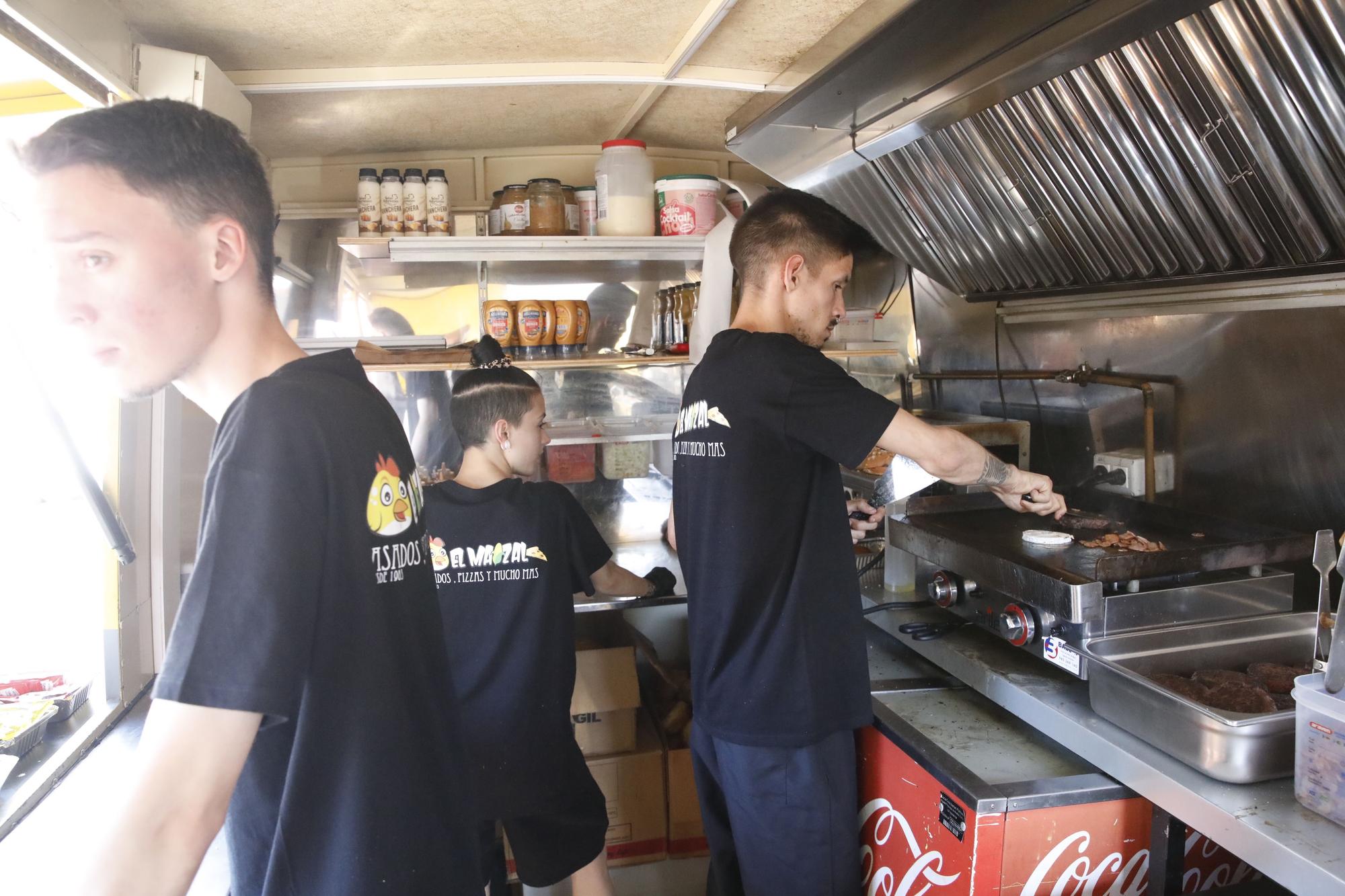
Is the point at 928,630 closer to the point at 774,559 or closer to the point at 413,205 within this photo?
the point at 774,559

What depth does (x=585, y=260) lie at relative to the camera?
10.6 feet

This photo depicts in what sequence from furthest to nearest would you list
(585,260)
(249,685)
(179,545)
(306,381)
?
(585,260)
(179,545)
(306,381)
(249,685)

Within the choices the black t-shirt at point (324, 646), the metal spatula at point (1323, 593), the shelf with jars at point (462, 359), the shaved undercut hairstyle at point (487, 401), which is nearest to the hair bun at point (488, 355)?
the shelf with jars at point (462, 359)

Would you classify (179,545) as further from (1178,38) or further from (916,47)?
(1178,38)

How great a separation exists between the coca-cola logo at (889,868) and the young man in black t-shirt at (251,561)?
1011 millimetres

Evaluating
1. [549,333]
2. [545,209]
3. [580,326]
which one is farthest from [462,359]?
[545,209]

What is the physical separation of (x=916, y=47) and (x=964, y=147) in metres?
0.43

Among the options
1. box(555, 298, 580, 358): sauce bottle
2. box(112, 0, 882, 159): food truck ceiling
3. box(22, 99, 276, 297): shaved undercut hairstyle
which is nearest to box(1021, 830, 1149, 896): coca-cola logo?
box(22, 99, 276, 297): shaved undercut hairstyle

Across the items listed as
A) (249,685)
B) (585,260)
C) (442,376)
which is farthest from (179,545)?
(249,685)

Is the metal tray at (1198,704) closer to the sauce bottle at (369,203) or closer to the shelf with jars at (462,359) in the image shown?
the shelf with jars at (462,359)

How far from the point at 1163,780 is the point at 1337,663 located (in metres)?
0.31

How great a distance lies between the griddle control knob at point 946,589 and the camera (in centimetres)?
197

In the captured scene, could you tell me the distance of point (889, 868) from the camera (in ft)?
6.14

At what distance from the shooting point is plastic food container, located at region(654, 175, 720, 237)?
3055mm
